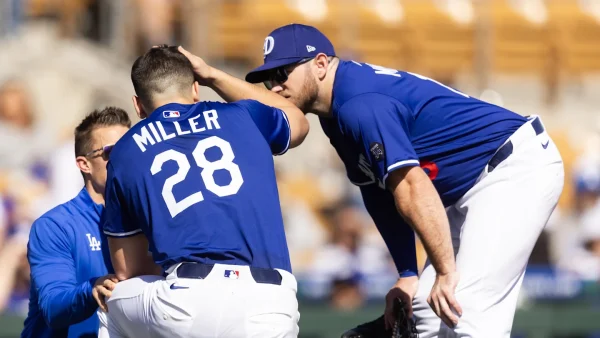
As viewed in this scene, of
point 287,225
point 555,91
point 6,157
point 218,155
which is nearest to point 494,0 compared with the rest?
point 555,91

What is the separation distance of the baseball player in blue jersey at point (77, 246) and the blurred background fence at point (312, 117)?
10.5 ft

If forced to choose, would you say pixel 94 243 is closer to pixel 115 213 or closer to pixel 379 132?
pixel 115 213

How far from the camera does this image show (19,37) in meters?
12.6

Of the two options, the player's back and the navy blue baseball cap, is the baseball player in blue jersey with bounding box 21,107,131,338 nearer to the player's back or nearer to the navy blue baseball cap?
the navy blue baseball cap

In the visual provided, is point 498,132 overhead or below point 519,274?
overhead

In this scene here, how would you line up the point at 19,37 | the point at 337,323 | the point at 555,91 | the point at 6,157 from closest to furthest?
the point at 337,323
the point at 6,157
the point at 19,37
the point at 555,91

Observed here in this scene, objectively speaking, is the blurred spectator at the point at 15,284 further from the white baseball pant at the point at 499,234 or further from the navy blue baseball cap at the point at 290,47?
the white baseball pant at the point at 499,234

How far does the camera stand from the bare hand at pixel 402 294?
17.0 feet

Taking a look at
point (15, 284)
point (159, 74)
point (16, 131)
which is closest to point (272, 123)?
point (159, 74)

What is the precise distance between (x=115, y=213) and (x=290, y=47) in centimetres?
125

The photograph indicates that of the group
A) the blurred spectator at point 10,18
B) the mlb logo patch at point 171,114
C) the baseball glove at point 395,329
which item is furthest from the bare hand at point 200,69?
the blurred spectator at point 10,18

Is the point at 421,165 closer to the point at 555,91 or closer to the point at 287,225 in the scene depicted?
the point at 287,225

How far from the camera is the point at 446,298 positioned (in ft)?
Answer: 15.2

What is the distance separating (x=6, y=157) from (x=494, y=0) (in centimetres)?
827
